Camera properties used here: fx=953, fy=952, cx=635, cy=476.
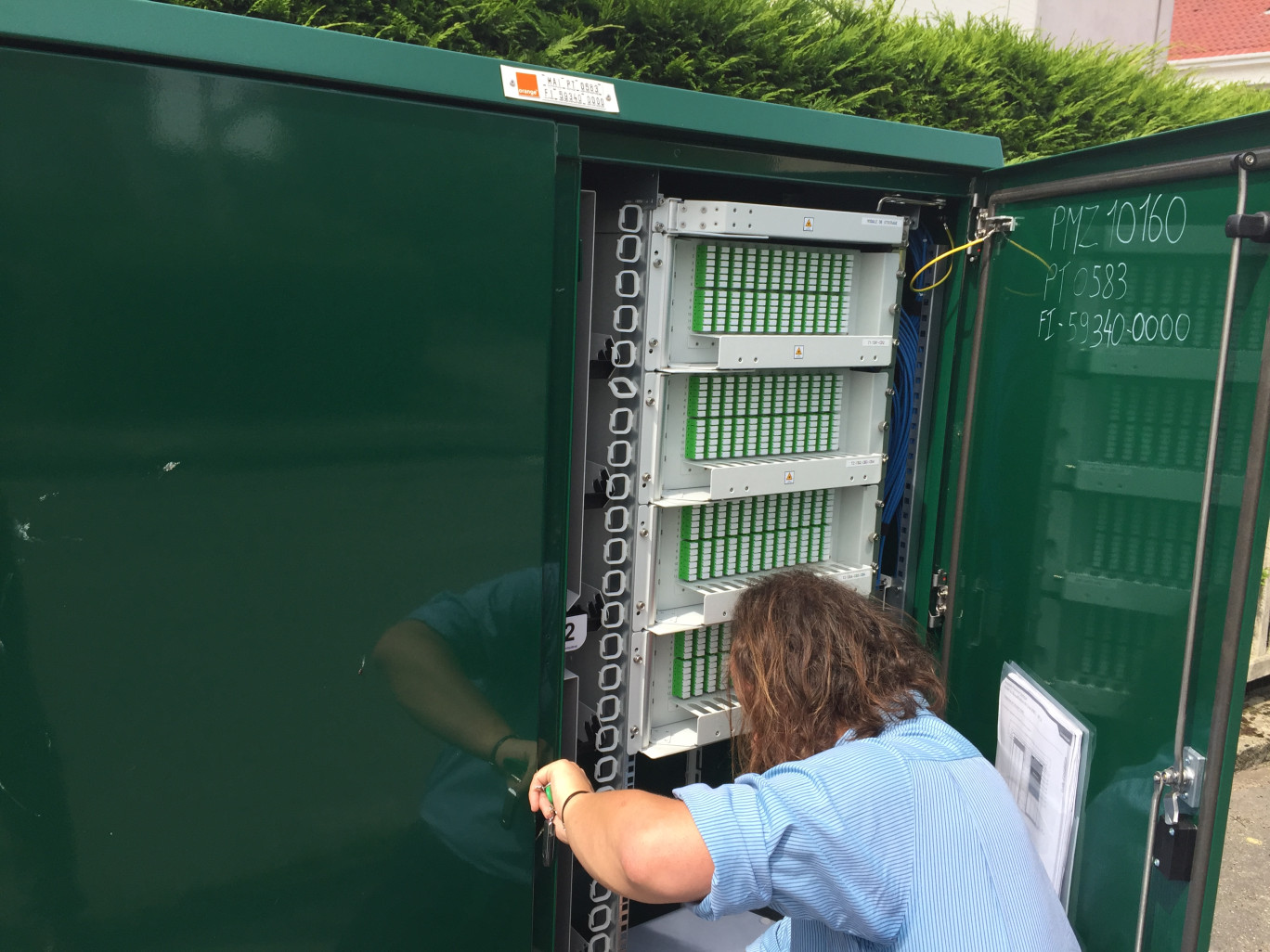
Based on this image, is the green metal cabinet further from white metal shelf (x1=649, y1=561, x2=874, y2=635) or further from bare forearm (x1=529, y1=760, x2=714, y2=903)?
white metal shelf (x1=649, y1=561, x2=874, y2=635)

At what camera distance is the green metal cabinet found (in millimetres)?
1407

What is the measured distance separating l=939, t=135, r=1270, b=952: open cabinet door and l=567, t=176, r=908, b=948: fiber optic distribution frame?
351 mm

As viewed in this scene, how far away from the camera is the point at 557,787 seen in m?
1.82

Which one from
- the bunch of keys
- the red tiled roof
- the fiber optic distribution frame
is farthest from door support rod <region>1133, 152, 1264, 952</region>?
the red tiled roof

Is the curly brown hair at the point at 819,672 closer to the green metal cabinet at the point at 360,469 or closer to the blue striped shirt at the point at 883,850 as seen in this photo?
the blue striped shirt at the point at 883,850

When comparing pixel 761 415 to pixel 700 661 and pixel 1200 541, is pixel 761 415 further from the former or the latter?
pixel 1200 541

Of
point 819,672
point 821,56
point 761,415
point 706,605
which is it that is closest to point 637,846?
point 819,672

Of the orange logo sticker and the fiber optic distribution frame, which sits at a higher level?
the orange logo sticker

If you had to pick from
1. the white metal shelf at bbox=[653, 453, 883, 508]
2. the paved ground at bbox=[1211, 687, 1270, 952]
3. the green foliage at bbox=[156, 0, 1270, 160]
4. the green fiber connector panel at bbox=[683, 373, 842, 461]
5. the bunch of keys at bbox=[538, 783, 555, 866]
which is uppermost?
the green foliage at bbox=[156, 0, 1270, 160]

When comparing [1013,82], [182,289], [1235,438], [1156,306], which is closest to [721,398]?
[1156,306]

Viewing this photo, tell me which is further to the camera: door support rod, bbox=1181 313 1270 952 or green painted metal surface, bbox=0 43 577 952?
door support rod, bbox=1181 313 1270 952

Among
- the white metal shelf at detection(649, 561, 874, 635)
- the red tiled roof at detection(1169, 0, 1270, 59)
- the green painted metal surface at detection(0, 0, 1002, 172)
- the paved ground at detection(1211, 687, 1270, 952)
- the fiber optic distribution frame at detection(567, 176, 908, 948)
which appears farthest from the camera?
the red tiled roof at detection(1169, 0, 1270, 59)

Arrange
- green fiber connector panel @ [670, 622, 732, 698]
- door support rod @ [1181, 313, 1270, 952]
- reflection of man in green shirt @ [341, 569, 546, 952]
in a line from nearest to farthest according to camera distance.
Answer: door support rod @ [1181, 313, 1270, 952] < reflection of man in green shirt @ [341, 569, 546, 952] < green fiber connector panel @ [670, 622, 732, 698]

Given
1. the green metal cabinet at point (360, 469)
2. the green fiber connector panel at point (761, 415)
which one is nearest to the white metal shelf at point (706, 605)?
the green fiber connector panel at point (761, 415)
